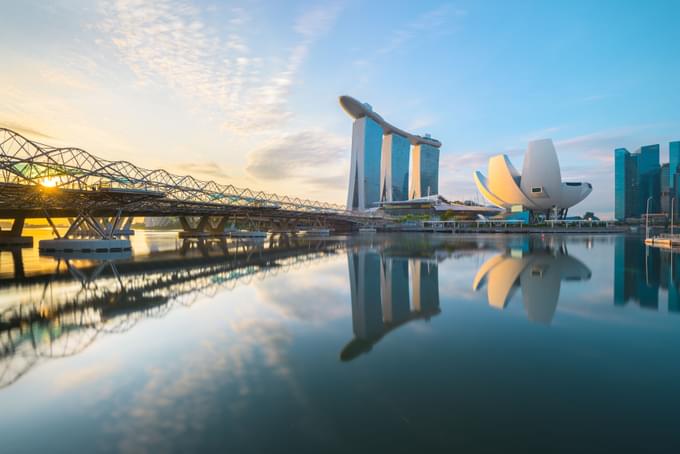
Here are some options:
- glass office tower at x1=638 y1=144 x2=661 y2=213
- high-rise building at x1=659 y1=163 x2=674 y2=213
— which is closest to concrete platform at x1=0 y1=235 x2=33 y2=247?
high-rise building at x1=659 y1=163 x2=674 y2=213

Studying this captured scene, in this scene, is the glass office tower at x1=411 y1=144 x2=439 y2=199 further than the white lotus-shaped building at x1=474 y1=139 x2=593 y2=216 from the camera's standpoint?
Yes

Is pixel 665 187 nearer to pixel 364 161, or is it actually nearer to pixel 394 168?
pixel 394 168

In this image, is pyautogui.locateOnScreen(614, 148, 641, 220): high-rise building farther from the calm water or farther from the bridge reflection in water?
the calm water

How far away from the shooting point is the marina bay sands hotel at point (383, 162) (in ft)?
331

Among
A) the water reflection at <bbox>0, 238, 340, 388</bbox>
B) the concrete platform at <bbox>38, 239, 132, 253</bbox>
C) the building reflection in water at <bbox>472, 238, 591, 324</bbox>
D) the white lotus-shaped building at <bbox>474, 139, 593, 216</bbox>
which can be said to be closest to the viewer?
the water reflection at <bbox>0, 238, 340, 388</bbox>

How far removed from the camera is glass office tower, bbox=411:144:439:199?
126m

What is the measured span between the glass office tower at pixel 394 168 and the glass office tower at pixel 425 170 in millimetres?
10473

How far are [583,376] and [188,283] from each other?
10249 mm

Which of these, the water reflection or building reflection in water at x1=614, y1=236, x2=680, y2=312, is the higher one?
the water reflection

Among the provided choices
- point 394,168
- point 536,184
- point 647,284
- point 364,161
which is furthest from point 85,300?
point 394,168

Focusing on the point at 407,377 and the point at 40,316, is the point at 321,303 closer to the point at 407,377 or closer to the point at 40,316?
the point at 407,377

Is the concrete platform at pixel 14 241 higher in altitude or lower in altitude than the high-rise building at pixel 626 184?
lower

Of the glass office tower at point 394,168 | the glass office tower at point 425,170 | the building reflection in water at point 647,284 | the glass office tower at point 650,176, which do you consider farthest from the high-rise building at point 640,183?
the building reflection in water at point 647,284

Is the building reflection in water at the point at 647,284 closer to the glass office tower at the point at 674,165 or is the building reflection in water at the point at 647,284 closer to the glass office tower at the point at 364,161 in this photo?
the glass office tower at the point at 364,161
